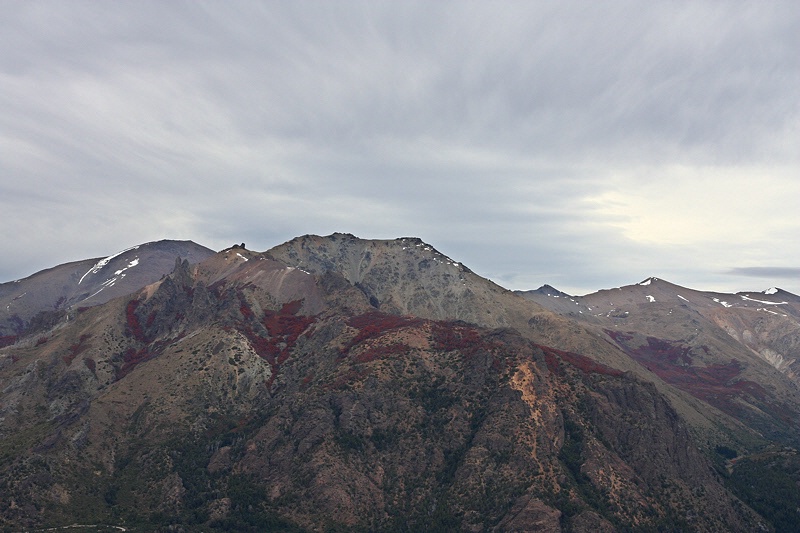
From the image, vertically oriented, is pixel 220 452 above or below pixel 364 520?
above

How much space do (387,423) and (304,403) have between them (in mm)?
31967

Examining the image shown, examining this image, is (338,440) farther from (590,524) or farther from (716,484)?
(716,484)

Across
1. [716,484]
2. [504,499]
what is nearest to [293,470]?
[504,499]

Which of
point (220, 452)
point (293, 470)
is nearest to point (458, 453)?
point (293, 470)

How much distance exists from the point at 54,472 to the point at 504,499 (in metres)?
136

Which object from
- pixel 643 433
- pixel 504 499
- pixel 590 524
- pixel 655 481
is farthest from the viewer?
pixel 643 433

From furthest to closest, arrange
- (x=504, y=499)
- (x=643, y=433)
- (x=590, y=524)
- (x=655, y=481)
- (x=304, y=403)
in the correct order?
(x=304, y=403) → (x=643, y=433) → (x=655, y=481) → (x=504, y=499) → (x=590, y=524)

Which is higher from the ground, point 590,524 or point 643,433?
point 643,433

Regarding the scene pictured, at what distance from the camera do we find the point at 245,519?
15862 centimetres

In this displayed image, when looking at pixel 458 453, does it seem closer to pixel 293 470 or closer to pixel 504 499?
pixel 504 499

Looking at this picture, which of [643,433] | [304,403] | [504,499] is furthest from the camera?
[304,403]

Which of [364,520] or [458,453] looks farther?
[458,453]

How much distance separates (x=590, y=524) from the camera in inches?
5733

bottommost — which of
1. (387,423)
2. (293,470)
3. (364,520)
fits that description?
(364,520)
